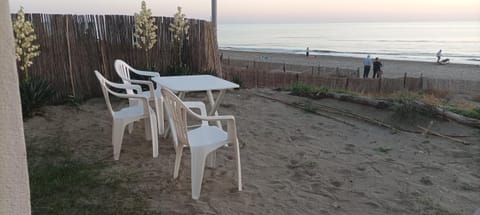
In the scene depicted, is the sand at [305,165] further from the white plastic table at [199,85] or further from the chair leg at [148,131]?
the white plastic table at [199,85]

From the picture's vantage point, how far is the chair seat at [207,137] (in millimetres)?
3027

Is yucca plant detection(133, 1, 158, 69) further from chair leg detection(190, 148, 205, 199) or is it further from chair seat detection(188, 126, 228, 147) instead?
chair leg detection(190, 148, 205, 199)

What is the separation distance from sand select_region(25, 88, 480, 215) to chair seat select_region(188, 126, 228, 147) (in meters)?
0.40

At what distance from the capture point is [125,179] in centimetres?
337

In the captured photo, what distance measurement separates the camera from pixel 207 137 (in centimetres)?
319

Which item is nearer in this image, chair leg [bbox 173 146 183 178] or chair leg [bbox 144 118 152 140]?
chair leg [bbox 173 146 183 178]

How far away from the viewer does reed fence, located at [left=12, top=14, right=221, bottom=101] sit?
618cm

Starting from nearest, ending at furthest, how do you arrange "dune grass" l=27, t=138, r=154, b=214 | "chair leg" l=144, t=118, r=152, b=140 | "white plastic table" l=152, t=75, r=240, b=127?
"dune grass" l=27, t=138, r=154, b=214
"white plastic table" l=152, t=75, r=240, b=127
"chair leg" l=144, t=118, r=152, b=140

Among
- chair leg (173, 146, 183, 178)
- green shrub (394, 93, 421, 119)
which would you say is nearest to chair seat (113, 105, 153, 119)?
chair leg (173, 146, 183, 178)

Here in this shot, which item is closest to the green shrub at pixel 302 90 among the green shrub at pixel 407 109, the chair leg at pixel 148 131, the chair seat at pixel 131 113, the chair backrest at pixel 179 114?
the green shrub at pixel 407 109

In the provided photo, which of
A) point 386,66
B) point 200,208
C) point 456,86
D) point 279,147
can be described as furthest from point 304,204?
point 386,66

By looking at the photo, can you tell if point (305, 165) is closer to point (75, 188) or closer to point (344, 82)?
point (75, 188)

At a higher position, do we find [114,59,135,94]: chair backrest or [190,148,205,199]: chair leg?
[114,59,135,94]: chair backrest

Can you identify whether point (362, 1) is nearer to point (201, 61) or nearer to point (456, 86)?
point (456, 86)
